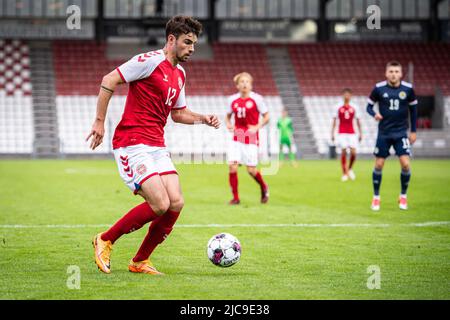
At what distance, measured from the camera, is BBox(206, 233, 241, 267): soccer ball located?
7.27 metres

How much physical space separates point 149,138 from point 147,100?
0.34 meters

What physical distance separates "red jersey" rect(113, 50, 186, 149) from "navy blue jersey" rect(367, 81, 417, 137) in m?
6.47

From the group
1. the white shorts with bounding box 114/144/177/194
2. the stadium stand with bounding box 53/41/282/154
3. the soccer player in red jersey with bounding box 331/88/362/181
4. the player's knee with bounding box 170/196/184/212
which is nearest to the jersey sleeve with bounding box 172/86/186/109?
the white shorts with bounding box 114/144/177/194

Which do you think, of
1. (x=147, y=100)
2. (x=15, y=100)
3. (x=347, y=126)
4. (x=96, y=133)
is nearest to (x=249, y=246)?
(x=147, y=100)

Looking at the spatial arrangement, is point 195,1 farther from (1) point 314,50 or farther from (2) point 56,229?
(2) point 56,229

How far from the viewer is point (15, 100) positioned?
38.8 m

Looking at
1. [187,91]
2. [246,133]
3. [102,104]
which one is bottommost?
[246,133]

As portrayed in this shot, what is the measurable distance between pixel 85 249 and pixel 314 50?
118ft

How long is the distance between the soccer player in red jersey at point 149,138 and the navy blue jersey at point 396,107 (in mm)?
6460

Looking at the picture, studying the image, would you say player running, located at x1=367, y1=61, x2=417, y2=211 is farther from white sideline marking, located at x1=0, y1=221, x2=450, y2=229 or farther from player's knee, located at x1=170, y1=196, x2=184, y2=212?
player's knee, located at x1=170, y1=196, x2=184, y2=212

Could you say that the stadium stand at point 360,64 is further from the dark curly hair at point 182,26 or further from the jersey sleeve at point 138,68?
the jersey sleeve at point 138,68

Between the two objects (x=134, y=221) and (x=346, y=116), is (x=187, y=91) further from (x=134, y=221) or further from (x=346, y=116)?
(x=134, y=221)

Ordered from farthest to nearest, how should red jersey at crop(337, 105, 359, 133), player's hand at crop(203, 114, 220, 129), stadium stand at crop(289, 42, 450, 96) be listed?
stadium stand at crop(289, 42, 450, 96) < red jersey at crop(337, 105, 359, 133) < player's hand at crop(203, 114, 220, 129)
